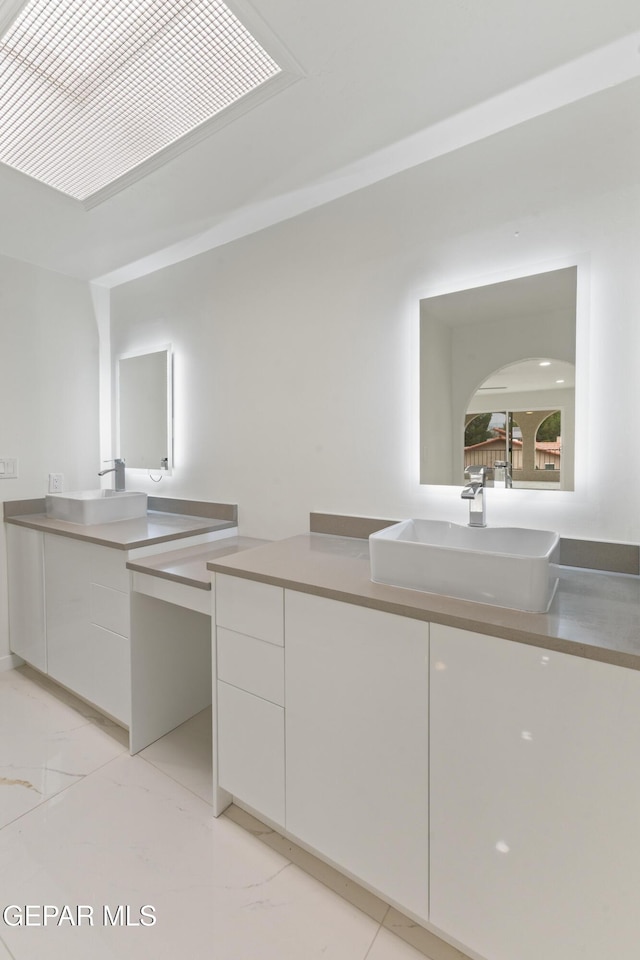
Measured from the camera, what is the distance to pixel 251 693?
4.56 ft

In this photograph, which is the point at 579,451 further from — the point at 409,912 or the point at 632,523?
the point at 409,912

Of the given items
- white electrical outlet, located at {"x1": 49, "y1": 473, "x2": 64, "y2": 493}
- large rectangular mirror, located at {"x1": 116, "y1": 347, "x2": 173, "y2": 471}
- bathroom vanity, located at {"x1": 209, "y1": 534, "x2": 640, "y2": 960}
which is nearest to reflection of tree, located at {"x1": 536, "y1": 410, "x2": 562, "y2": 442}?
bathroom vanity, located at {"x1": 209, "y1": 534, "x2": 640, "y2": 960}

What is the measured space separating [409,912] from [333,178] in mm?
2329

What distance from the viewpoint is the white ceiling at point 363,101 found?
3.68 feet

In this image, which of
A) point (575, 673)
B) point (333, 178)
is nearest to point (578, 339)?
point (575, 673)

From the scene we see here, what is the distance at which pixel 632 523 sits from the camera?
131 centimetres

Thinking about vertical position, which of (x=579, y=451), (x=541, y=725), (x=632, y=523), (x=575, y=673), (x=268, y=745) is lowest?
(x=268, y=745)

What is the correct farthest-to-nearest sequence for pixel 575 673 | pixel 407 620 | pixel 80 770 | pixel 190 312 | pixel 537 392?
pixel 190 312 < pixel 80 770 < pixel 537 392 < pixel 407 620 < pixel 575 673

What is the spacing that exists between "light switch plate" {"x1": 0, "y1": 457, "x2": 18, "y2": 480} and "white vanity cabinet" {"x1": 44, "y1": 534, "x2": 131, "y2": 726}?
534 mm

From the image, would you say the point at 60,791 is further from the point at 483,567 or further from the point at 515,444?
the point at 515,444

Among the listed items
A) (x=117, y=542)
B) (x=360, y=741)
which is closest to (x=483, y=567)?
(x=360, y=741)

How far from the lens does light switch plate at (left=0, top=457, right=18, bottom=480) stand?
243 cm

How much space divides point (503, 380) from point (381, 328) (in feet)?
1.67

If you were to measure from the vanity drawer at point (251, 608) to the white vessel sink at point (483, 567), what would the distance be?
1.02 feet
